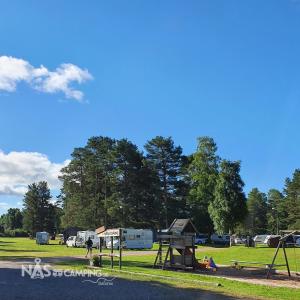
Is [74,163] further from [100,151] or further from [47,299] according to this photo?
[47,299]

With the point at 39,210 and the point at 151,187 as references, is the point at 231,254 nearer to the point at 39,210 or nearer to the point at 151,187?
the point at 151,187

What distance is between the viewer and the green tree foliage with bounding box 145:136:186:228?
8031 centimetres

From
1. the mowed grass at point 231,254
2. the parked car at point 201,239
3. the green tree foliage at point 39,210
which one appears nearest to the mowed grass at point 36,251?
the mowed grass at point 231,254

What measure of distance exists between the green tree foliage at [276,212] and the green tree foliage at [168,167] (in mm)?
36448

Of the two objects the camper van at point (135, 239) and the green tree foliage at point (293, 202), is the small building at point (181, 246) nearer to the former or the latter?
the camper van at point (135, 239)

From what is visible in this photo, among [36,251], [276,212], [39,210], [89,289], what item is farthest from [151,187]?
[89,289]

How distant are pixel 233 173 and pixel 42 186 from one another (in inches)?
2856

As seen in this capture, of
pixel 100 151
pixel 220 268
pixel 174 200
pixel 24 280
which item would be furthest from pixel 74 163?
pixel 24 280

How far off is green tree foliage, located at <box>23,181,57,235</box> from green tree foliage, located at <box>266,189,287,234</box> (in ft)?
180

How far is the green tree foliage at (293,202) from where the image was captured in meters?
101

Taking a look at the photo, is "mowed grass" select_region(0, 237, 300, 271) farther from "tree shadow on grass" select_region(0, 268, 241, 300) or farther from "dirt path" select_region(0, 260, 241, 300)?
"dirt path" select_region(0, 260, 241, 300)

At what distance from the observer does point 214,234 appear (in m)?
76.0

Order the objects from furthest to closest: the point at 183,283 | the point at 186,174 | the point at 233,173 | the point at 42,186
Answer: the point at 42,186
the point at 186,174
the point at 233,173
the point at 183,283

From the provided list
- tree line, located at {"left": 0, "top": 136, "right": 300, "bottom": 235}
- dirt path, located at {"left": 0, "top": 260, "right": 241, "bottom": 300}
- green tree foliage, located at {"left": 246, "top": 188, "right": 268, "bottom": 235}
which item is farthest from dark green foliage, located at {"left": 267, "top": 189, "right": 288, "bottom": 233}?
dirt path, located at {"left": 0, "top": 260, "right": 241, "bottom": 300}
